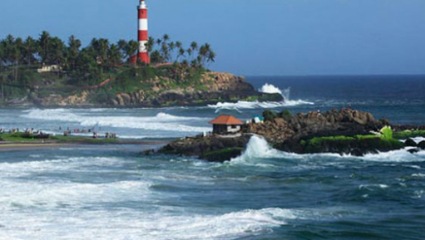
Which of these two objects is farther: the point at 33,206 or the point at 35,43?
the point at 35,43

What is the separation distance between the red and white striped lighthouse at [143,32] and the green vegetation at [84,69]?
4.91ft

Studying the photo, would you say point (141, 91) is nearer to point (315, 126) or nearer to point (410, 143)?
point (315, 126)

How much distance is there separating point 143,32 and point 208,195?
343ft

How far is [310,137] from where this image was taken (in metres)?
63.5

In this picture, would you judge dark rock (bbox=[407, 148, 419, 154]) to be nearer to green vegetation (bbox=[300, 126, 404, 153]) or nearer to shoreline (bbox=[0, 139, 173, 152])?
green vegetation (bbox=[300, 126, 404, 153])

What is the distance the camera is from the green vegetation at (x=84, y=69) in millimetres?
147000

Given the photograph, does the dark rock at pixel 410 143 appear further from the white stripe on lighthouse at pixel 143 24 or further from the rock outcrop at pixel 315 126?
the white stripe on lighthouse at pixel 143 24

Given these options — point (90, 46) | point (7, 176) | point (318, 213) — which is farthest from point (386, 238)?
point (90, 46)

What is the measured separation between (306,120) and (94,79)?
8728 centimetres

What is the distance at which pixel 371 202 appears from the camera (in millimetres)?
41188

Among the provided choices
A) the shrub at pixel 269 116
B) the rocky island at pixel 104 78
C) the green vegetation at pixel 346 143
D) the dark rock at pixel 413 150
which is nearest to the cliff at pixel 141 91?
the rocky island at pixel 104 78

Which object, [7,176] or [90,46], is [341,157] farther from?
[90,46]

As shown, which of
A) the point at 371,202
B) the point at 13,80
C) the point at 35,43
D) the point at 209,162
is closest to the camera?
the point at 371,202

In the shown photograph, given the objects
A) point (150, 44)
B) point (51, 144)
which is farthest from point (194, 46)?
point (51, 144)
